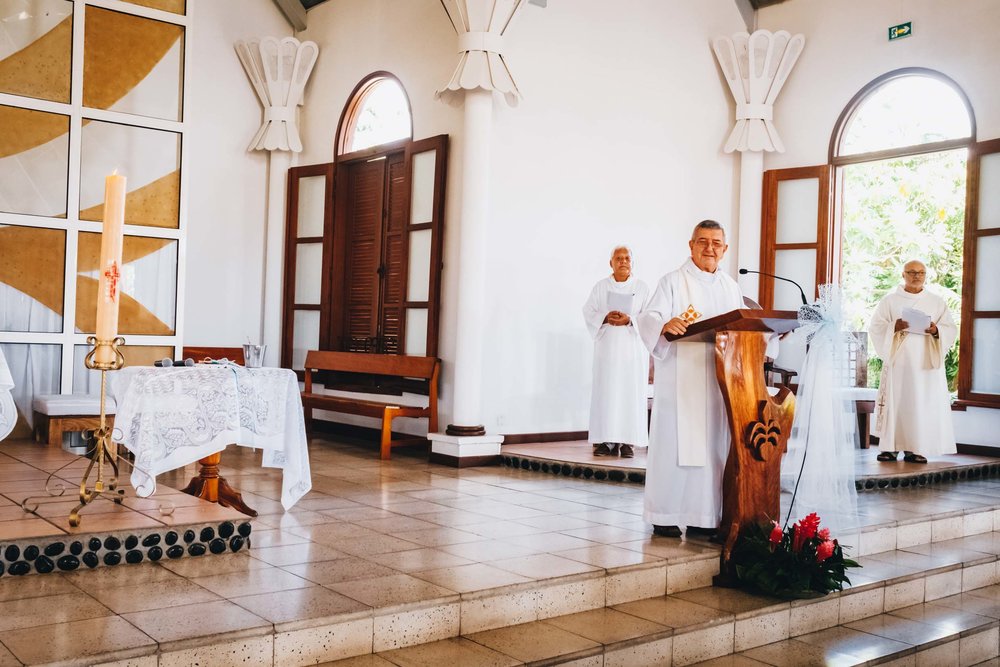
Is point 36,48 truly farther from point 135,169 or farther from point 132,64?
point 135,169

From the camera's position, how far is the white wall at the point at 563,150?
7.84 metres

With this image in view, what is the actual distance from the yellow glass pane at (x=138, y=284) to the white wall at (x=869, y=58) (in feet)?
18.7

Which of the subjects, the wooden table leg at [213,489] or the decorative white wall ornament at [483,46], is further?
the decorative white wall ornament at [483,46]

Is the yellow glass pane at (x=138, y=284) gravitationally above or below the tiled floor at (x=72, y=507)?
above

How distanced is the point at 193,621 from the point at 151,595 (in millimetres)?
413

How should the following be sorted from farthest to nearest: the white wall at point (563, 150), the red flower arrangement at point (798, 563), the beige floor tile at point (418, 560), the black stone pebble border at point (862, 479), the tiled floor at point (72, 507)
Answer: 1. the white wall at point (563, 150)
2. the black stone pebble border at point (862, 479)
3. the red flower arrangement at point (798, 563)
4. the beige floor tile at point (418, 560)
5. the tiled floor at point (72, 507)

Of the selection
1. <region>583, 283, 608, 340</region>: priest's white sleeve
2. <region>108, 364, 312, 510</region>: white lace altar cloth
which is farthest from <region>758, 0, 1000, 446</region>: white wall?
<region>108, 364, 312, 510</region>: white lace altar cloth

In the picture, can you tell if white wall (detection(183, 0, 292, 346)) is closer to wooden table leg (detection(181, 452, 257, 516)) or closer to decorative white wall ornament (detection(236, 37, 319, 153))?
decorative white wall ornament (detection(236, 37, 319, 153))

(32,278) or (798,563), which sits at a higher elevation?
(32,278)

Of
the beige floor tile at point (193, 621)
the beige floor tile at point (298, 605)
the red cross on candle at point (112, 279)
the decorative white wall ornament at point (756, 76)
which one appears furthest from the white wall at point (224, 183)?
the beige floor tile at point (193, 621)

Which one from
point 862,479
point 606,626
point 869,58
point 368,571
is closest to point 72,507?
point 368,571

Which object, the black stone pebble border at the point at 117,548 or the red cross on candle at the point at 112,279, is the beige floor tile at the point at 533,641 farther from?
the red cross on candle at the point at 112,279

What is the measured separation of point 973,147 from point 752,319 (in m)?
4.89

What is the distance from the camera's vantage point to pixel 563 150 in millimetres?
8188
